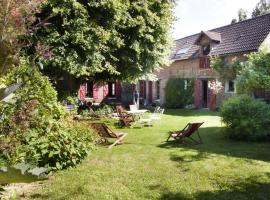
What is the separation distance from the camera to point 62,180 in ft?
26.7

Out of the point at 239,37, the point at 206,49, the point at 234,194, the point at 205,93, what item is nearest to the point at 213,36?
the point at 206,49

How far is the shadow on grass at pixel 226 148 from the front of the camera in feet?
35.6

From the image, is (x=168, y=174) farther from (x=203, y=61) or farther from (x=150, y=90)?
(x=150, y=90)

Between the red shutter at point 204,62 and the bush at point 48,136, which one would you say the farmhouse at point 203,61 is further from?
the bush at point 48,136

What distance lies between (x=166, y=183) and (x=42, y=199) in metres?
2.88

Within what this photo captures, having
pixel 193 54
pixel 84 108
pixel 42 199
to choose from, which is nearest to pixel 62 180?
pixel 42 199

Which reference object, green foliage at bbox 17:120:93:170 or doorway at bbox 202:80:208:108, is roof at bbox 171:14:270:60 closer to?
doorway at bbox 202:80:208:108

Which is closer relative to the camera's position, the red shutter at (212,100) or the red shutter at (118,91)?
the red shutter at (212,100)

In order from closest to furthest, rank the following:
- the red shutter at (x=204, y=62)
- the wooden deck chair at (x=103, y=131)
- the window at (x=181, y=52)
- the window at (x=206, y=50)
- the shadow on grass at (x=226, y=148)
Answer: the shadow on grass at (x=226, y=148) < the wooden deck chair at (x=103, y=131) < the red shutter at (x=204, y=62) < the window at (x=206, y=50) < the window at (x=181, y=52)

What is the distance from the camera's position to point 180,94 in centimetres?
2989

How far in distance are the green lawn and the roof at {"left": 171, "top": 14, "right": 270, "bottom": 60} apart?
13759 millimetres

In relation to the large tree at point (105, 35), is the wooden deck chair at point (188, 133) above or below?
below

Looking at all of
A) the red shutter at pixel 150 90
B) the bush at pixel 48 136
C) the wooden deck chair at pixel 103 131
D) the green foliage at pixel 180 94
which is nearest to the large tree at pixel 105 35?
the wooden deck chair at pixel 103 131

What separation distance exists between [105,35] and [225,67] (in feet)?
37.3
